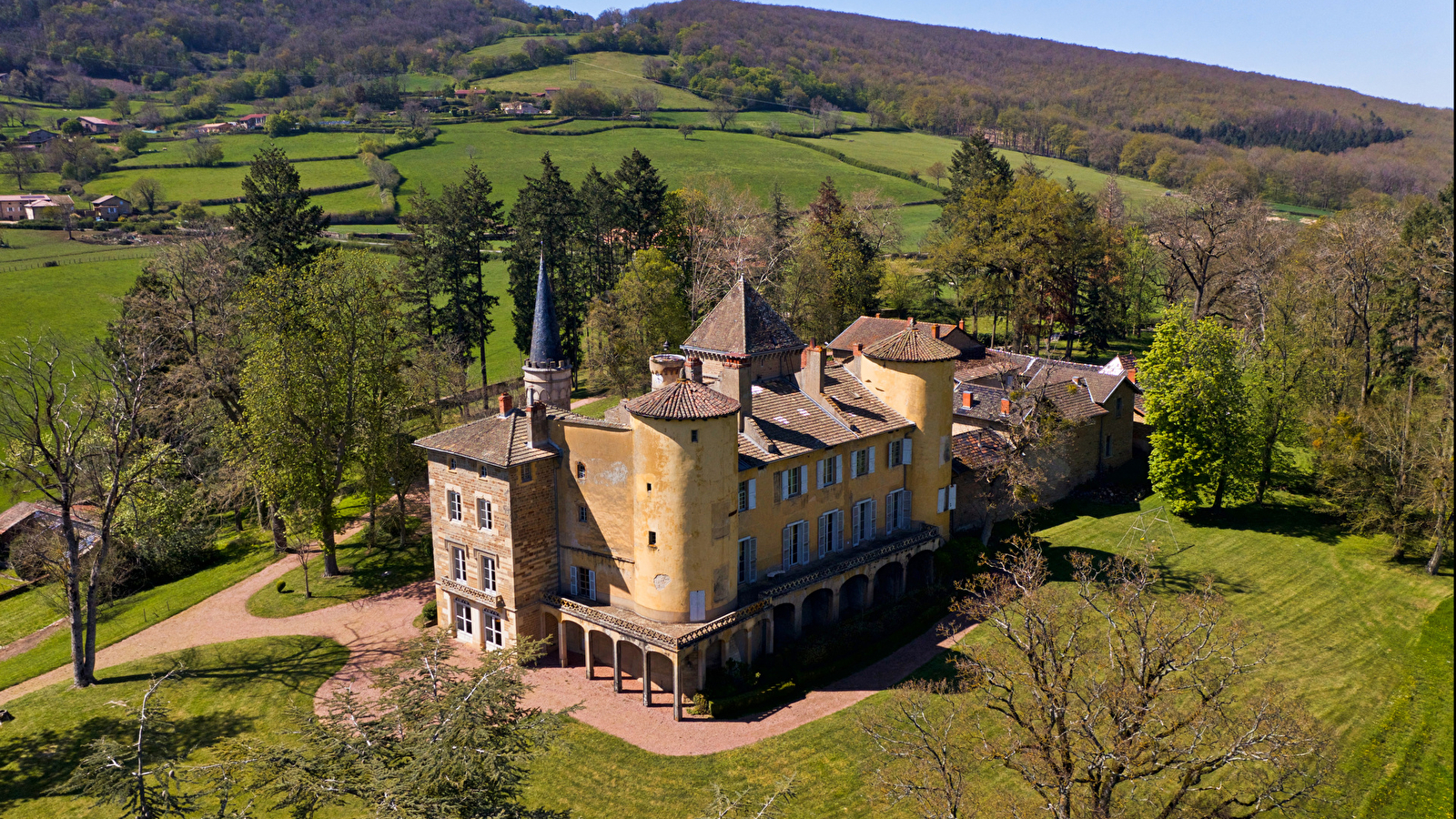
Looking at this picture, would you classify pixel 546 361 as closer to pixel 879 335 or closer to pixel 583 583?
pixel 583 583

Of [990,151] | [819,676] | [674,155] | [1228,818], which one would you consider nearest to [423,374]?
[819,676]

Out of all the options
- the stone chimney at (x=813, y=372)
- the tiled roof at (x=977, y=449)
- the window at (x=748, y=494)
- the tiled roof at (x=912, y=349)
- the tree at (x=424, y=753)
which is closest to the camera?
the tree at (x=424, y=753)

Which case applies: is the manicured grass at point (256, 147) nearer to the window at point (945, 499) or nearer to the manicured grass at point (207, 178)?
the manicured grass at point (207, 178)

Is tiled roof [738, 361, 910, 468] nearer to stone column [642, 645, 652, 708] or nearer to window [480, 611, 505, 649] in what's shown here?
stone column [642, 645, 652, 708]

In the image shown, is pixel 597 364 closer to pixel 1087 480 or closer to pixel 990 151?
pixel 1087 480

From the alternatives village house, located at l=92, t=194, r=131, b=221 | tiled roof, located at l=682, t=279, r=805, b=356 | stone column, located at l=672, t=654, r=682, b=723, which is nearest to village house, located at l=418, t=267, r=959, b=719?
stone column, located at l=672, t=654, r=682, b=723

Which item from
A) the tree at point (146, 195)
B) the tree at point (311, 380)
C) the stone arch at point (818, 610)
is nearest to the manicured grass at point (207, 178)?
the tree at point (146, 195)
